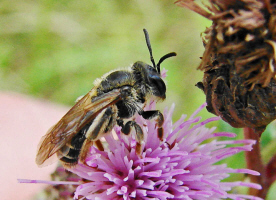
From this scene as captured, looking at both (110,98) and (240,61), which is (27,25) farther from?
(240,61)

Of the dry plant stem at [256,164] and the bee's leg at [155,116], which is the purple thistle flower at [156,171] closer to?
the bee's leg at [155,116]

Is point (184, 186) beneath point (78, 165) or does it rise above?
beneath

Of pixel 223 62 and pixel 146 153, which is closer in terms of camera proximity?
pixel 223 62

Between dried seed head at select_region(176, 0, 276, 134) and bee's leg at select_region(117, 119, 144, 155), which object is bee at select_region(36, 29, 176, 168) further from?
dried seed head at select_region(176, 0, 276, 134)

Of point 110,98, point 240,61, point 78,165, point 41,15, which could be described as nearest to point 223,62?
point 240,61

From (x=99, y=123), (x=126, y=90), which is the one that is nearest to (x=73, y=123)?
(x=99, y=123)

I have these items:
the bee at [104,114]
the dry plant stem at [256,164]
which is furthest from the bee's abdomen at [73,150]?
the dry plant stem at [256,164]

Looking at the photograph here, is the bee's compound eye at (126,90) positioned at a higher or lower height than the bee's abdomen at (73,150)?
higher
